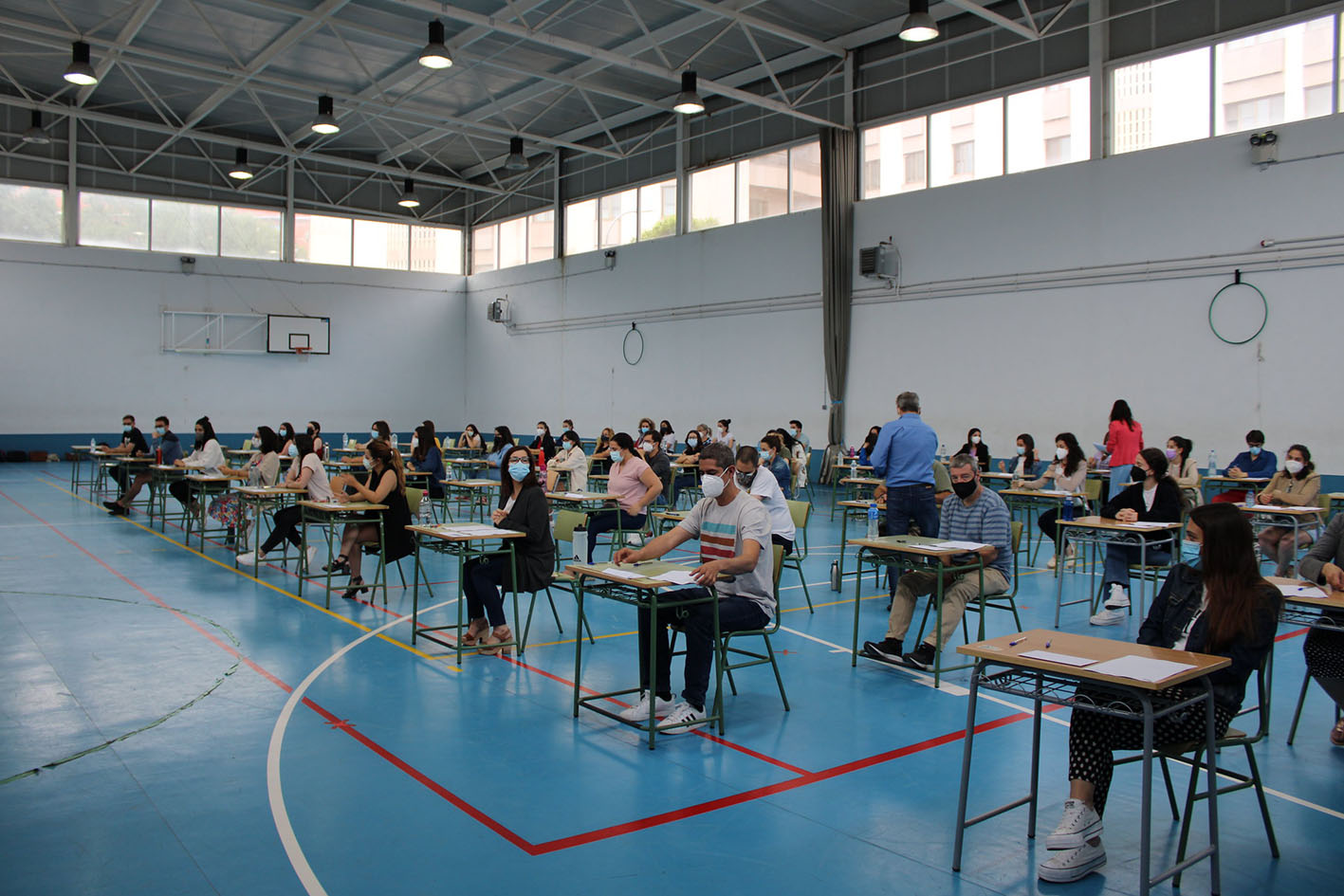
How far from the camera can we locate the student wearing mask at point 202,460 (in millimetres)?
11750

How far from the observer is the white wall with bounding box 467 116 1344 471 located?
12.4 meters

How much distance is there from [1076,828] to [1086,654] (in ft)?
2.02

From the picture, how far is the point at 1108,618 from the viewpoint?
7805mm

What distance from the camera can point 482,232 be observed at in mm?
28438

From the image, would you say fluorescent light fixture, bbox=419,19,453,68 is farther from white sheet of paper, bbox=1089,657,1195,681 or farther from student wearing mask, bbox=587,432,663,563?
white sheet of paper, bbox=1089,657,1195,681

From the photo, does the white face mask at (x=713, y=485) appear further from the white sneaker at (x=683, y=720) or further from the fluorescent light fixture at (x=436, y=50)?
the fluorescent light fixture at (x=436, y=50)

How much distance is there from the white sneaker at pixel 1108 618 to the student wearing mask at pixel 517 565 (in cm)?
439

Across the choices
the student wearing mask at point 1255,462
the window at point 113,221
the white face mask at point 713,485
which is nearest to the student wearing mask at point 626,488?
the white face mask at point 713,485

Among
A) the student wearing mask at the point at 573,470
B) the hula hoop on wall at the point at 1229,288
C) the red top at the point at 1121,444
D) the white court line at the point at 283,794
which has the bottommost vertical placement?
the white court line at the point at 283,794

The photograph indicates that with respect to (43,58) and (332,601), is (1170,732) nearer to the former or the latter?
(332,601)

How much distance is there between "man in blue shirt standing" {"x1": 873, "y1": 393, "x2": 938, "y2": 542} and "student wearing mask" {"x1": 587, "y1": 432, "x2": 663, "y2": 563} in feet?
7.77

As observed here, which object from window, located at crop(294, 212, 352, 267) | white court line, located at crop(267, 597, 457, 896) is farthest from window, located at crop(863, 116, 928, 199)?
window, located at crop(294, 212, 352, 267)

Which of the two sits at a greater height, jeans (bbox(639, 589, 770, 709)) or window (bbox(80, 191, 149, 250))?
window (bbox(80, 191, 149, 250))

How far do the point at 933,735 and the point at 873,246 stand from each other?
44.2ft
